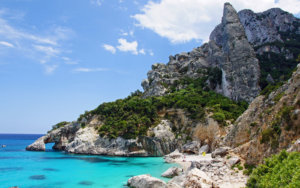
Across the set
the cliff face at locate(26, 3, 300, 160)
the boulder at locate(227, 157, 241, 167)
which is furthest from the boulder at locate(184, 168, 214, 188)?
the cliff face at locate(26, 3, 300, 160)

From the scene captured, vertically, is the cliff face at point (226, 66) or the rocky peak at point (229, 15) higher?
the rocky peak at point (229, 15)

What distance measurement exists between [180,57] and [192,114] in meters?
33.5

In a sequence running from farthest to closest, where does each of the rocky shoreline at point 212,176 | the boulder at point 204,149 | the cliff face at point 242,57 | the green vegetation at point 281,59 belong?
the green vegetation at point 281,59
the cliff face at point 242,57
the boulder at point 204,149
the rocky shoreline at point 212,176

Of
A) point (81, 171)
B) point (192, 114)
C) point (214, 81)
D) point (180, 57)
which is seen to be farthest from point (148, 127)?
point (180, 57)

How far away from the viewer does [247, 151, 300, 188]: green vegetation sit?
695 cm

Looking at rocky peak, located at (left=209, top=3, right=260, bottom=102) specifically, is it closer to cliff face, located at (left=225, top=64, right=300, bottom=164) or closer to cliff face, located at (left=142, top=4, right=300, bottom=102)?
cliff face, located at (left=142, top=4, right=300, bottom=102)

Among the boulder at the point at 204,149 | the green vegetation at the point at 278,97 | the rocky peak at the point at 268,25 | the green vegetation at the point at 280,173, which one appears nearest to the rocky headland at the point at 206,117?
the boulder at the point at 204,149

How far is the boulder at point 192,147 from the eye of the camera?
36072 mm

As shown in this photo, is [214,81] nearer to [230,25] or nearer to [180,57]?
[230,25]

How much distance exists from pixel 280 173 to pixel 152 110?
121 ft

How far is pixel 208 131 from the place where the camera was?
36875 mm

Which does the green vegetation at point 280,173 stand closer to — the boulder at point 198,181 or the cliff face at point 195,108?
the boulder at point 198,181

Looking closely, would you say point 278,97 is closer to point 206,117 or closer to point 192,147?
point 206,117

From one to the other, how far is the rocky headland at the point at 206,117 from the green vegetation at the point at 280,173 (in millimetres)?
4371
